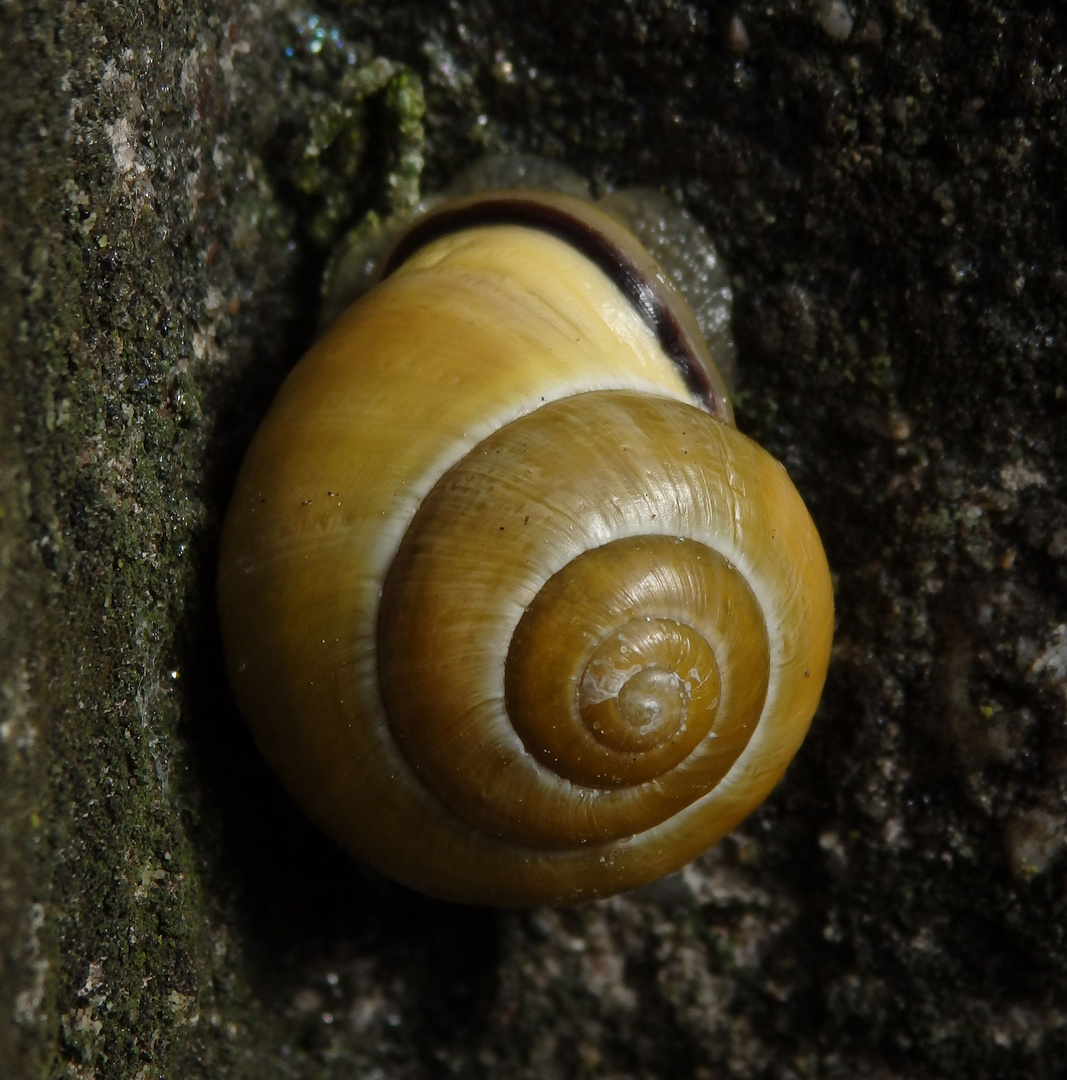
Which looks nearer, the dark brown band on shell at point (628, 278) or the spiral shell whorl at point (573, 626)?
the spiral shell whorl at point (573, 626)

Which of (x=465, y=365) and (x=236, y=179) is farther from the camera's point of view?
(x=236, y=179)

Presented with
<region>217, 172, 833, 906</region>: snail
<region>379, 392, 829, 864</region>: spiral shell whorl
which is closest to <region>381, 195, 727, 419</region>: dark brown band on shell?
<region>217, 172, 833, 906</region>: snail

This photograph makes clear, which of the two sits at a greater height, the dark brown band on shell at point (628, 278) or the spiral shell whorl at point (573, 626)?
the dark brown band on shell at point (628, 278)

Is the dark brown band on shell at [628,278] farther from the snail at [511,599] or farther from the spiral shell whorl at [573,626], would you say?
the spiral shell whorl at [573,626]

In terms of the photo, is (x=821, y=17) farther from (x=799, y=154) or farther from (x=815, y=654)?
(x=815, y=654)

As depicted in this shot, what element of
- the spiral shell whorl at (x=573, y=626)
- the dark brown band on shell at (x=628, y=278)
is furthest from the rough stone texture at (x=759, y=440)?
the spiral shell whorl at (x=573, y=626)

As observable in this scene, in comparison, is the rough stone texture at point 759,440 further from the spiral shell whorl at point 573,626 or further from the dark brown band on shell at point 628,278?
the spiral shell whorl at point 573,626

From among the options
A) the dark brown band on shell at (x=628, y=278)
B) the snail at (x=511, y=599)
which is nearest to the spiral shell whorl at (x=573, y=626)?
the snail at (x=511, y=599)

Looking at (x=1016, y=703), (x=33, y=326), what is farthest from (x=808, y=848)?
(x=33, y=326)
